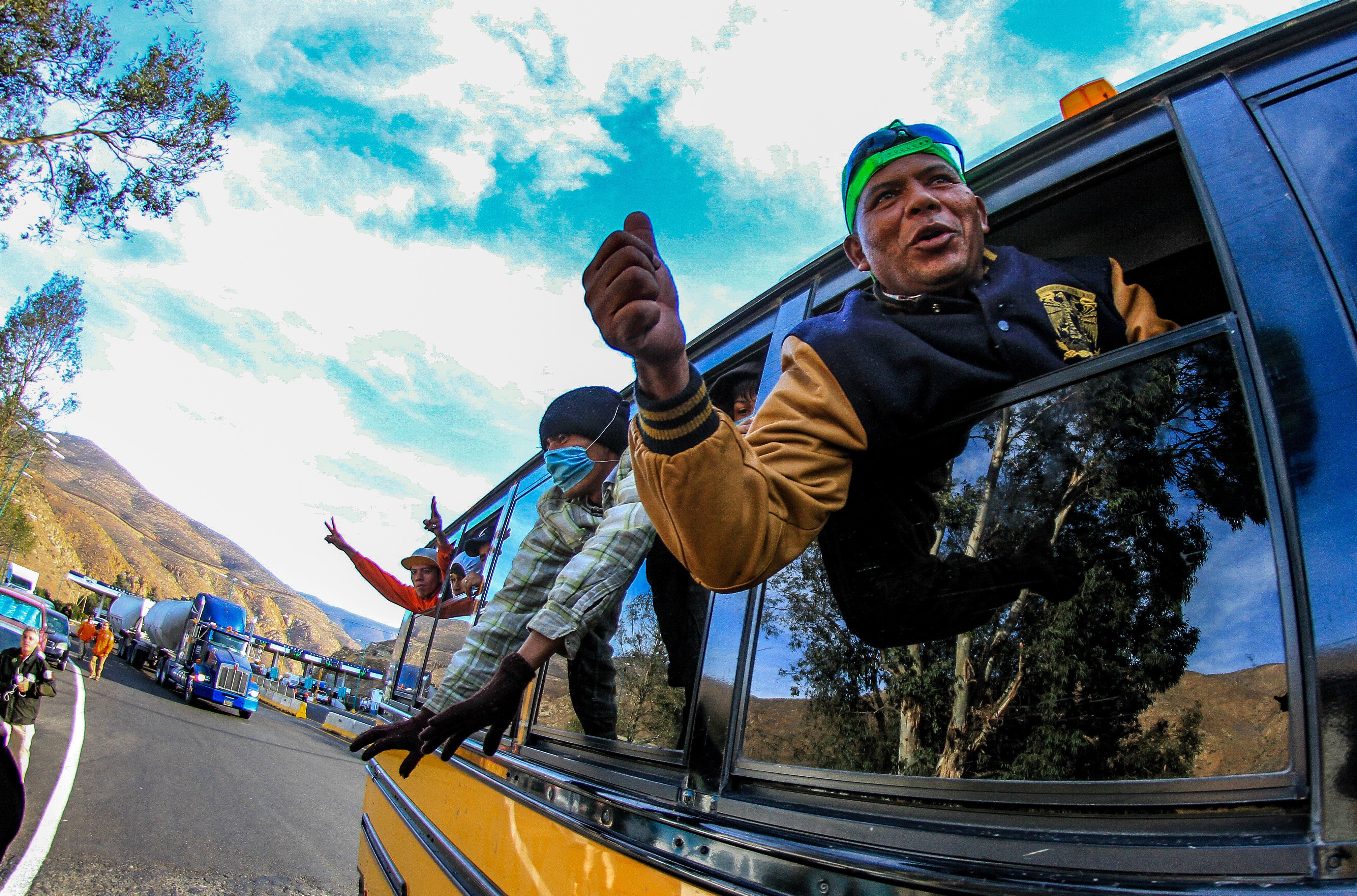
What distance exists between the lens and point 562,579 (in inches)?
68.3

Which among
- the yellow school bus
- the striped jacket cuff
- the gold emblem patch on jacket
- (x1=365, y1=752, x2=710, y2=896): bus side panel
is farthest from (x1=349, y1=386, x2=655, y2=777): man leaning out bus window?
the gold emblem patch on jacket

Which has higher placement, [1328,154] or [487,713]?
[1328,154]

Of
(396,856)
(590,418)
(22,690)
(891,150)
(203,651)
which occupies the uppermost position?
(891,150)

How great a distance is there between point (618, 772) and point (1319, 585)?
1.37m

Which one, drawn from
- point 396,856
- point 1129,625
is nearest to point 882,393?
point 1129,625

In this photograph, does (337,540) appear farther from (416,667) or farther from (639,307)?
(639,307)

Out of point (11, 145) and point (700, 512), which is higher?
point (11, 145)

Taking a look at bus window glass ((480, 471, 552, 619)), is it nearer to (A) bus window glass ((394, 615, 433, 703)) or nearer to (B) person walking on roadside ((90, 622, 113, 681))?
(A) bus window glass ((394, 615, 433, 703))

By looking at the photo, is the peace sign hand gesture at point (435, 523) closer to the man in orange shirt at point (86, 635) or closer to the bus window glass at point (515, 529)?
the bus window glass at point (515, 529)

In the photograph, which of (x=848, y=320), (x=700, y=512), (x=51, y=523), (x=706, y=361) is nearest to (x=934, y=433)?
(x=848, y=320)

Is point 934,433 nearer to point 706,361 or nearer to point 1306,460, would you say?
point 1306,460

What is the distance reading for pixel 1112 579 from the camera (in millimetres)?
873

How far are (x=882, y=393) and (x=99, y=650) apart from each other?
79.7ft

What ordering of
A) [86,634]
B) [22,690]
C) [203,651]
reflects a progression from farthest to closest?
[86,634], [203,651], [22,690]
